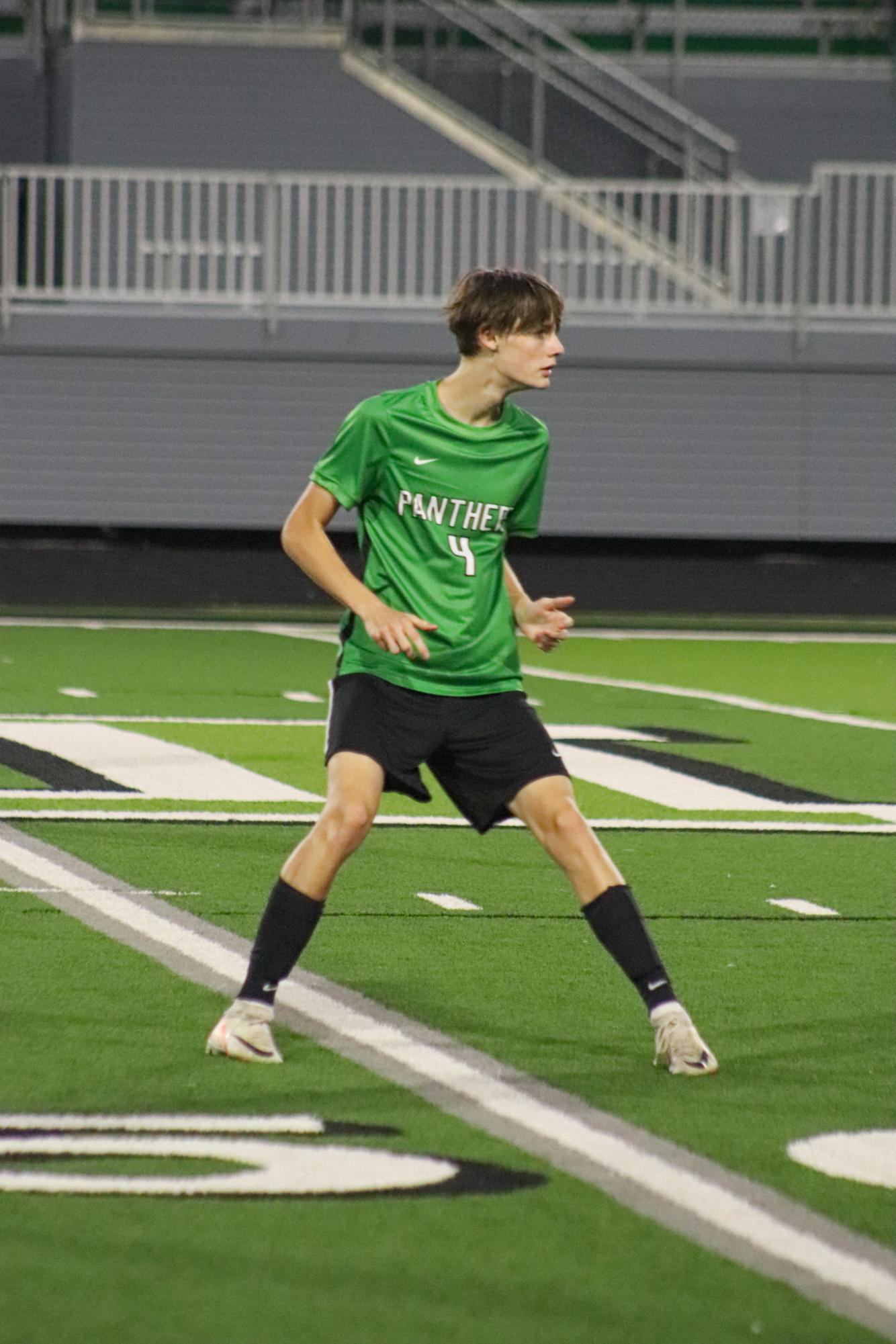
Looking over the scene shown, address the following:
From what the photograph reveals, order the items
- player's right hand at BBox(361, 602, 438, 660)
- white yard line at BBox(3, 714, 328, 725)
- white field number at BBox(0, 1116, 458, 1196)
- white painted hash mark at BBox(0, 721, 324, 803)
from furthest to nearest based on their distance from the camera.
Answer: white yard line at BBox(3, 714, 328, 725) → white painted hash mark at BBox(0, 721, 324, 803) → player's right hand at BBox(361, 602, 438, 660) → white field number at BBox(0, 1116, 458, 1196)

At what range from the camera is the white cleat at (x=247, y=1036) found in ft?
19.6

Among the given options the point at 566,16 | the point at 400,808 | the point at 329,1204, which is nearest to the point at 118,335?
the point at 566,16

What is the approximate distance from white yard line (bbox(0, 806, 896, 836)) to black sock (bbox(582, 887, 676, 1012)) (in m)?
4.24

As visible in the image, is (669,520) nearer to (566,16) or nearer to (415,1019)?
(566,16)

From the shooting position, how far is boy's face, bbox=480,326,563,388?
5926 mm

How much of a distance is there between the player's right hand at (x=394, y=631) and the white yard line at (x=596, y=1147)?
37.3 inches

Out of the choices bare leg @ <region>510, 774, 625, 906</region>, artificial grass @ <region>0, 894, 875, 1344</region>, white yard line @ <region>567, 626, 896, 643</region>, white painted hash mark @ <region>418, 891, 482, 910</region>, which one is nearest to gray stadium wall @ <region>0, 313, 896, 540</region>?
white yard line @ <region>567, 626, 896, 643</region>

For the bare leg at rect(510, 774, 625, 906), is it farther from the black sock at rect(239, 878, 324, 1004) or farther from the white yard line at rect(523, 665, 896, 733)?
the white yard line at rect(523, 665, 896, 733)

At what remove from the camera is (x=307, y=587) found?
2361cm

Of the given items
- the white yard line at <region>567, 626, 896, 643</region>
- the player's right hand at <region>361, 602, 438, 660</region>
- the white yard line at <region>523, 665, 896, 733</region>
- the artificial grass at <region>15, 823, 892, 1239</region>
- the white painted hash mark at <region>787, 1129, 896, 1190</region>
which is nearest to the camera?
the white painted hash mark at <region>787, 1129, 896, 1190</region>

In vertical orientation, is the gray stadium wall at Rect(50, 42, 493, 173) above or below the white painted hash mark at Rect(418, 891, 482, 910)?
above

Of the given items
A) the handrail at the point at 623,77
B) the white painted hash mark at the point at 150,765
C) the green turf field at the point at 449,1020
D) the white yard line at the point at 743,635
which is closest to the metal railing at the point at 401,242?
the handrail at the point at 623,77

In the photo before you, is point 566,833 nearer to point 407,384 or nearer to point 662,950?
point 662,950

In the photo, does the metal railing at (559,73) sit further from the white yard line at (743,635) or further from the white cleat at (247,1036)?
the white cleat at (247,1036)
